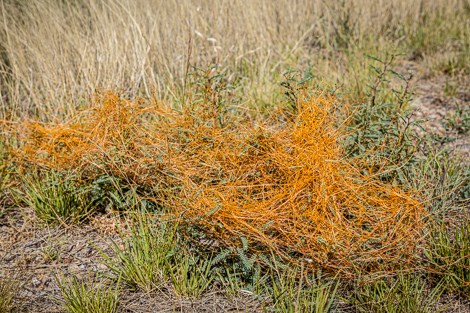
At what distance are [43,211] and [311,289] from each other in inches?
61.0

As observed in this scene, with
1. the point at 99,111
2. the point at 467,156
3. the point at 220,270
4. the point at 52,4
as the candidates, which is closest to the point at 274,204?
the point at 220,270

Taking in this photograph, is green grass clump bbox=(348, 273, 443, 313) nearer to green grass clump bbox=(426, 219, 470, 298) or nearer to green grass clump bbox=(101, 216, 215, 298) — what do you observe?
green grass clump bbox=(426, 219, 470, 298)

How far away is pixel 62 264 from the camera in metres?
2.40

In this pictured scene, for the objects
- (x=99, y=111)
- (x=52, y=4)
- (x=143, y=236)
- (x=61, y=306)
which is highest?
(x=52, y=4)

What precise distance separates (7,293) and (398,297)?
1644 mm

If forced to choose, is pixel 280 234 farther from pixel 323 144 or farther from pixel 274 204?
pixel 323 144

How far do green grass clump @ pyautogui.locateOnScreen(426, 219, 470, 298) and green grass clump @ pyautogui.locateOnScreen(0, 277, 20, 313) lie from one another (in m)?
1.82

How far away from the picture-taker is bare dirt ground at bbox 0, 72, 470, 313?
2.08 metres

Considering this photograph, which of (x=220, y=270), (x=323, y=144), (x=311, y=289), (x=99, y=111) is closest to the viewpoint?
(x=311, y=289)

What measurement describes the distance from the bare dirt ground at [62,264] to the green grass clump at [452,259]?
8cm

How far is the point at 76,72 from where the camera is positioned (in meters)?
3.74

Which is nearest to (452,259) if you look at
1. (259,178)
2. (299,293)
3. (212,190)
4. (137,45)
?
(299,293)

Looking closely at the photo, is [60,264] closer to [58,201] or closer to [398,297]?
[58,201]

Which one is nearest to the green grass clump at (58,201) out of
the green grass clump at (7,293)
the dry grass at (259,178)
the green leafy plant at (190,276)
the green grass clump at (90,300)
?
the dry grass at (259,178)
